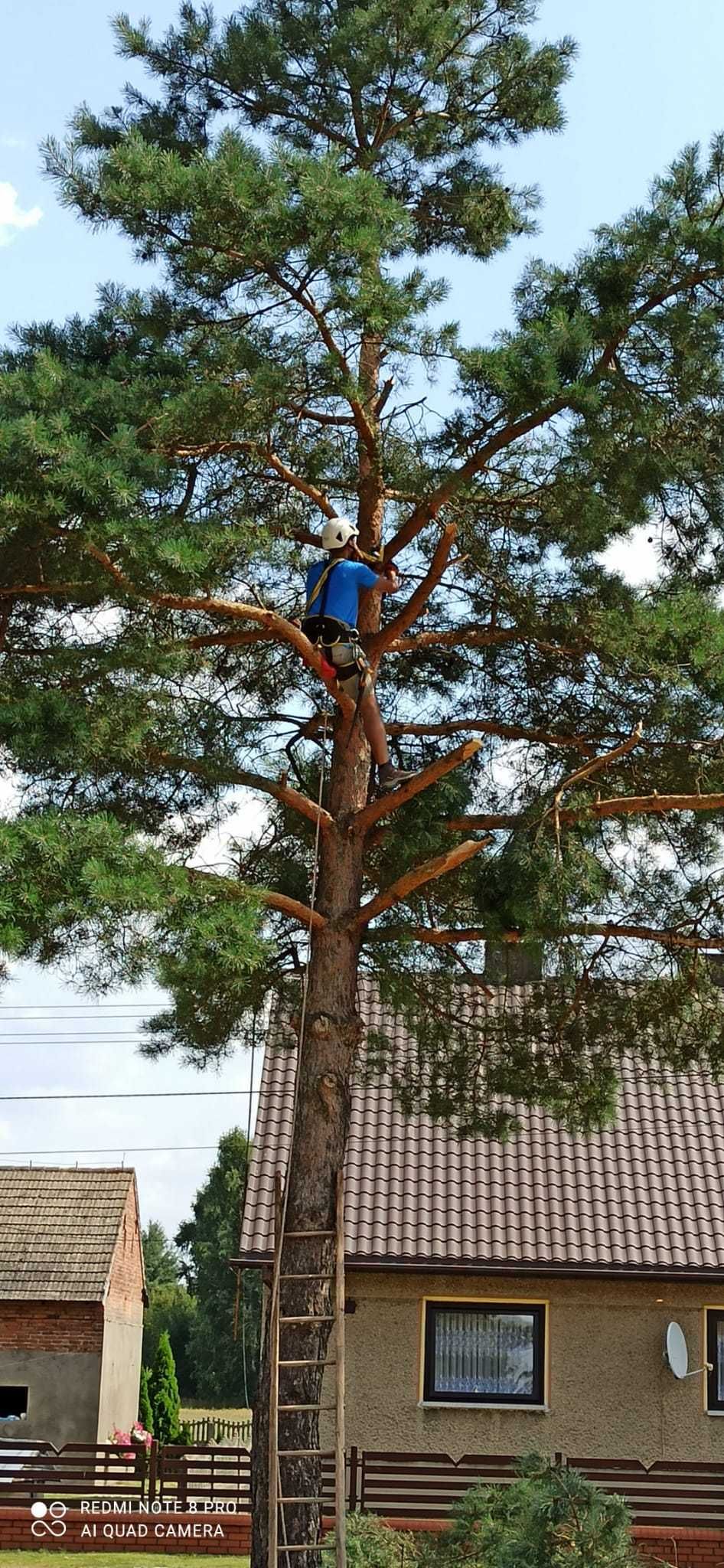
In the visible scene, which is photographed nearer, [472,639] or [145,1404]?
[472,639]

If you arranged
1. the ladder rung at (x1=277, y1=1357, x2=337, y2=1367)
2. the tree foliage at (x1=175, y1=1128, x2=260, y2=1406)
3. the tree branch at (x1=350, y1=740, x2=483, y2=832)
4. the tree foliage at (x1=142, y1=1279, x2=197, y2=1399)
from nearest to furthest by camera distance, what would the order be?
1. the ladder rung at (x1=277, y1=1357, x2=337, y2=1367)
2. the tree branch at (x1=350, y1=740, x2=483, y2=832)
3. the tree foliage at (x1=175, y1=1128, x2=260, y2=1406)
4. the tree foliage at (x1=142, y1=1279, x2=197, y2=1399)

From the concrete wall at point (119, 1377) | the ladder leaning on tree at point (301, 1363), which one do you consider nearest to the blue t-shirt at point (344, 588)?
the ladder leaning on tree at point (301, 1363)

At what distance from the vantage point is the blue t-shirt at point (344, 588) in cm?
888

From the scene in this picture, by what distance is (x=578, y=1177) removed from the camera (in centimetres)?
1565

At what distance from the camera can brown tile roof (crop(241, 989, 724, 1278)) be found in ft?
47.0

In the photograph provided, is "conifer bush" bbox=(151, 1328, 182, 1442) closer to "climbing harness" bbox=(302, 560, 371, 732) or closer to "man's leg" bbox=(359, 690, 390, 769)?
"man's leg" bbox=(359, 690, 390, 769)

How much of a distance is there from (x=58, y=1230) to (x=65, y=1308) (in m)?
1.89

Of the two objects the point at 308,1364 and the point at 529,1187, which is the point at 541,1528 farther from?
the point at 529,1187

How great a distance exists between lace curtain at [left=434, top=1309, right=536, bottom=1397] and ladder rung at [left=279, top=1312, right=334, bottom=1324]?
664 centimetres

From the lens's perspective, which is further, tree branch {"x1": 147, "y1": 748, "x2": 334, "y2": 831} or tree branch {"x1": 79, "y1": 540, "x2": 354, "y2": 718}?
tree branch {"x1": 147, "y1": 748, "x2": 334, "y2": 831}

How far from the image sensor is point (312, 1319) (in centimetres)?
842

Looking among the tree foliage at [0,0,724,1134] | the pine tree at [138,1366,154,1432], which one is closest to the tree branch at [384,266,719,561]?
the tree foliage at [0,0,724,1134]

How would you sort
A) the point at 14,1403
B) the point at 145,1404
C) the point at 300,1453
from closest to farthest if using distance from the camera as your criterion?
the point at 300,1453
the point at 14,1403
the point at 145,1404

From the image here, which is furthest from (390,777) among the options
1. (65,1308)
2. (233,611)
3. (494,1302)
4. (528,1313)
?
(65,1308)
